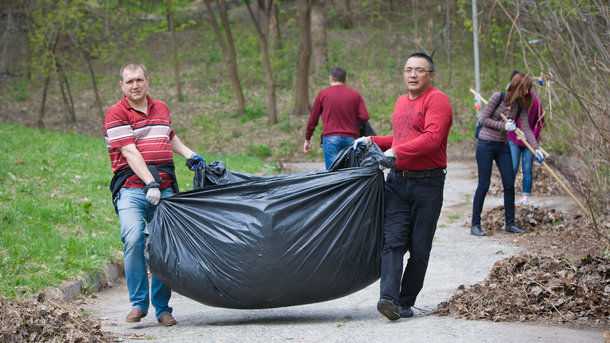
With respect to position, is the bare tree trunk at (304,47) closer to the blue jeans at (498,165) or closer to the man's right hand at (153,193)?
the blue jeans at (498,165)

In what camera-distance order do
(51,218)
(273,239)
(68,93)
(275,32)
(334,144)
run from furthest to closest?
(275,32)
(68,93)
(334,144)
(51,218)
(273,239)

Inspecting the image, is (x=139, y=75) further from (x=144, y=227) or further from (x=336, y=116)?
(x=336, y=116)

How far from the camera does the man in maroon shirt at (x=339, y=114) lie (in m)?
8.27

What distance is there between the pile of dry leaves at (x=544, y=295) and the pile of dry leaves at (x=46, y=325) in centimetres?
230

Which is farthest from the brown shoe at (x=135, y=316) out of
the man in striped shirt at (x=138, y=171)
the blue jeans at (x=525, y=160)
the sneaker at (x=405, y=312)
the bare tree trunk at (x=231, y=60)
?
the bare tree trunk at (x=231, y=60)

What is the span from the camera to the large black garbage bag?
4.21 m

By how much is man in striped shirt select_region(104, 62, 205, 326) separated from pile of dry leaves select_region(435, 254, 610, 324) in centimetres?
209

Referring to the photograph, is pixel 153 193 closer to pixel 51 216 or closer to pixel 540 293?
pixel 540 293

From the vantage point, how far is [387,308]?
427cm

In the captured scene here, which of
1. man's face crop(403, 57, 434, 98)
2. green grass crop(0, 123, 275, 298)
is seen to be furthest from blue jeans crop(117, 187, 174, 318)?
man's face crop(403, 57, 434, 98)

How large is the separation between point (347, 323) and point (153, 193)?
61.9 inches

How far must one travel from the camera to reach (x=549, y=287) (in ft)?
14.2

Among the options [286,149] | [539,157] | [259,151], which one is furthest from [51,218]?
[286,149]

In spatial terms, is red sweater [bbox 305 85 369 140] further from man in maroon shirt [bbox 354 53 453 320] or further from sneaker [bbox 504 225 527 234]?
man in maroon shirt [bbox 354 53 453 320]
